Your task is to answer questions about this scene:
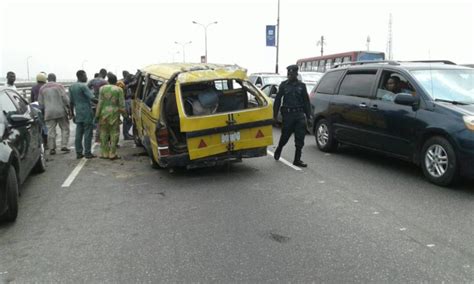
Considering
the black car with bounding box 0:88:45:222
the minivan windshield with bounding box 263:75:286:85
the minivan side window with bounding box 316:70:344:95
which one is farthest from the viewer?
the minivan windshield with bounding box 263:75:286:85

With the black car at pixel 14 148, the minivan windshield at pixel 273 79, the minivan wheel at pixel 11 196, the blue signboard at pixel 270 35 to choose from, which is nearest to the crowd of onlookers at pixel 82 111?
the black car at pixel 14 148

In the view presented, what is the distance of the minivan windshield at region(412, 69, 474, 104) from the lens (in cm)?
681

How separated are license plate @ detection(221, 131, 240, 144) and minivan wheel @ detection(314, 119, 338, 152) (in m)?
2.70

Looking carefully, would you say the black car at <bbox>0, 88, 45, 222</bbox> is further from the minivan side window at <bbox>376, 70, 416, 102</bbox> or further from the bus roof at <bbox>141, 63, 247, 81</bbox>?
the minivan side window at <bbox>376, 70, 416, 102</bbox>

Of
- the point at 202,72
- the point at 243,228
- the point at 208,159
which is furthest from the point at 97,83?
the point at 243,228

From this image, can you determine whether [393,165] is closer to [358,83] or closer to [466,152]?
[358,83]

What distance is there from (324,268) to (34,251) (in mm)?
2752

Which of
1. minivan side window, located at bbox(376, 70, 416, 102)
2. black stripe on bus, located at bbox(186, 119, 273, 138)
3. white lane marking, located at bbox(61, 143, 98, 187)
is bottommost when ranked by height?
white lane marking, located at bbox(61, 143, 98, 187)

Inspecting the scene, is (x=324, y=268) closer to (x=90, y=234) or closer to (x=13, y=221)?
(x=90, y=234)

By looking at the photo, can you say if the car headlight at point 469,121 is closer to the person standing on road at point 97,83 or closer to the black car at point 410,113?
the black car at point 410,113

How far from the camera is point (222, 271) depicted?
384cm

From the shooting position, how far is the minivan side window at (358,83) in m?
8.17

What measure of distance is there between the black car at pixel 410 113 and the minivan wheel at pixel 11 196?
5393 millimetres

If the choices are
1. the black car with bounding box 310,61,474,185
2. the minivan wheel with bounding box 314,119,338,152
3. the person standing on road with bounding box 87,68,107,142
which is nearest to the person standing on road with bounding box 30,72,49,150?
the person standing on road with bounding box 87,68,107,142
